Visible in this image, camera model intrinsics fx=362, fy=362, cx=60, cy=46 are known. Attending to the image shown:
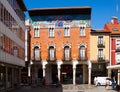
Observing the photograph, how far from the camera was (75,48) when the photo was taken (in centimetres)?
6506

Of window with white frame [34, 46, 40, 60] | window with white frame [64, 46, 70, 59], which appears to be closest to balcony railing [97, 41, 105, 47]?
window with white frame [64, 46, 70, 59]

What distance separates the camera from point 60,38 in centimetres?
6562

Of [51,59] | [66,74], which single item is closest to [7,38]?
[51,59]

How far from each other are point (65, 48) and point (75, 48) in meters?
1.81

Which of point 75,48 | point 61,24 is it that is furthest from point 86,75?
point 61,24

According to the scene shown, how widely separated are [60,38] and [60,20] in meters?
3.31

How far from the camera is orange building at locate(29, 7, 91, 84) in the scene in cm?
6481

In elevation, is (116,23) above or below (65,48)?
above

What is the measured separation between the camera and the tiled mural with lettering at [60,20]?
214 ft

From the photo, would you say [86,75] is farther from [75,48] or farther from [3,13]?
[3,13]

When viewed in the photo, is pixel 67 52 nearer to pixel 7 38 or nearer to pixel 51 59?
pixel 51 59

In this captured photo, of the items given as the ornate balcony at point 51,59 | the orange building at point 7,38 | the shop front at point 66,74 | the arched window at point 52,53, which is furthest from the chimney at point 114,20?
the orange building at point 7,38

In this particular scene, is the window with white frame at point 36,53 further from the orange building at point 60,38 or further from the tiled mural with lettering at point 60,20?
A: the tiled mural with lettering at point 60,20

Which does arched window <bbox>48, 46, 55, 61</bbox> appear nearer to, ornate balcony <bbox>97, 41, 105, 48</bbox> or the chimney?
ornate balcony <bbox>97, 41, 105, 48</bbox>
